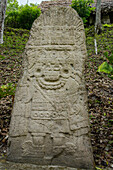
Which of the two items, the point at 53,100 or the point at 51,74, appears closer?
the point at 53,100

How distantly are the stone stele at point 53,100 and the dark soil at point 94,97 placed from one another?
40 centimetres

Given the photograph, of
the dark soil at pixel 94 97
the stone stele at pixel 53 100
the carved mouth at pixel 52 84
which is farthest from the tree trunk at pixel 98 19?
the carved mouth at pixel 52 84

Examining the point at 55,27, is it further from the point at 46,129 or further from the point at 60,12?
the point at 46,129

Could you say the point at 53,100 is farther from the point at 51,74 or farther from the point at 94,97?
the point at 94,97

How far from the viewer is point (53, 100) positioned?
2.45 meters

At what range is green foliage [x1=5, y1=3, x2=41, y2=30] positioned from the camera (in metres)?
10.1

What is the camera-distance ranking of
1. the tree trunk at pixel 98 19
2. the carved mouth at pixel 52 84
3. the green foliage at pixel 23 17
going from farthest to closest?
1. the green foliage at pixel 23 17
2. the tree trunk at pixel 98 19
3. the carved mouth at pixel 52 84

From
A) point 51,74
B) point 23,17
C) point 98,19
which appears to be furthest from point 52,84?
point 23,17

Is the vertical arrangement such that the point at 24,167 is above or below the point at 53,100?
below

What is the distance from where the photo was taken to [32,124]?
7.80 ft

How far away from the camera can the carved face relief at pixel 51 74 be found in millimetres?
2521

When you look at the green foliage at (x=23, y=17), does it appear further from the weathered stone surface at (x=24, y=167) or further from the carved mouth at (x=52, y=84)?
the weathered stone surface at (x=24, y=167)

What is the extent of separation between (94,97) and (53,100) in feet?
7.06

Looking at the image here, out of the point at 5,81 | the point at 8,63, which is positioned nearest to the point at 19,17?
the point at 8,63
